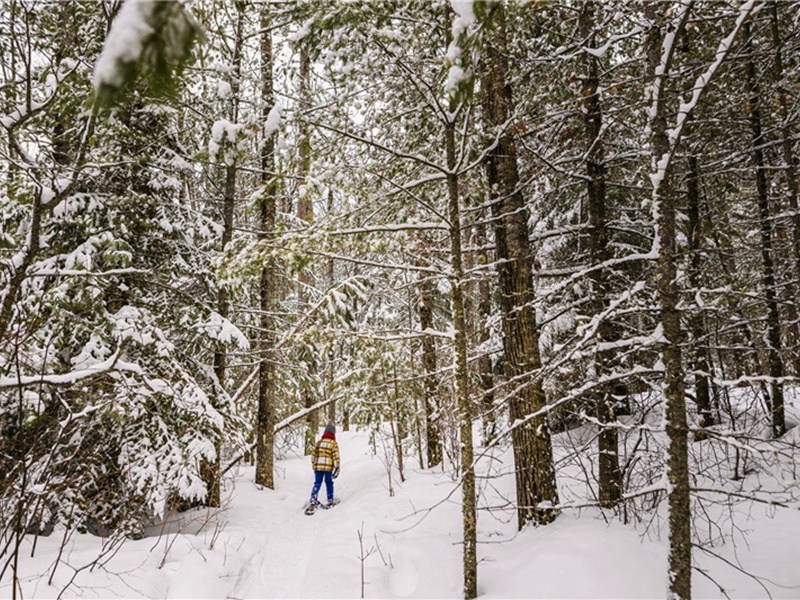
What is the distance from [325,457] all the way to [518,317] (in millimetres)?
5587

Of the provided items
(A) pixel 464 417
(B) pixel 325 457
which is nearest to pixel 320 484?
(B) pixel 325 457

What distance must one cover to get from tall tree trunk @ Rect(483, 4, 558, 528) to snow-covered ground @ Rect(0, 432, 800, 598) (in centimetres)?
55

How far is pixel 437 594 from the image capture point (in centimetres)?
461

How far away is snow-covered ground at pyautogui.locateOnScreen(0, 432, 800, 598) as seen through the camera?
4043 millimetres

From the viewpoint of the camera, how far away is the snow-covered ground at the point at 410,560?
4043 mm

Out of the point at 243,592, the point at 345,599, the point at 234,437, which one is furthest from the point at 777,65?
the point at 243,592

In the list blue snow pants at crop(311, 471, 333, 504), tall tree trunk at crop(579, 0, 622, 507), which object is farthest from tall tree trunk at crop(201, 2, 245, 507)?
tall tree trunk at crop(579, 0, 622, 507)

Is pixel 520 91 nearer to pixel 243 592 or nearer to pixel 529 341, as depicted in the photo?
pixel 529 341

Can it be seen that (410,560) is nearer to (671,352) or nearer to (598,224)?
(671,352)

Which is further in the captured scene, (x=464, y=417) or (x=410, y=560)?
(x=410, y=560)

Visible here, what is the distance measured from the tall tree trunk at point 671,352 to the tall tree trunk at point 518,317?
1.79m

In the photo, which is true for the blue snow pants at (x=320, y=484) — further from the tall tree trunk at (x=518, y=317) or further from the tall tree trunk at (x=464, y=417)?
the tall tree trunk at (x=464, y=417)

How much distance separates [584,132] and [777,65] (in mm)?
4125

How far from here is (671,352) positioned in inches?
128
